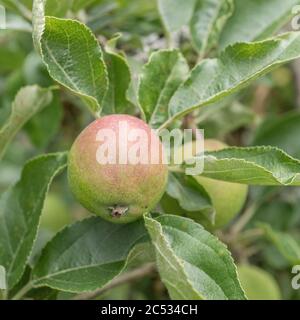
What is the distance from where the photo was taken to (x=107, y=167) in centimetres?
84

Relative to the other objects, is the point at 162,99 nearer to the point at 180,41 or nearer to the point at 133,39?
the point at 133,39

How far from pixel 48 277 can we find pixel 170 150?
0.89 feet

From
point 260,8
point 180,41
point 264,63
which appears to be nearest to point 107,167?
point 264,63

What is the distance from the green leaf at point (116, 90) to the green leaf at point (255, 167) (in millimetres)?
163

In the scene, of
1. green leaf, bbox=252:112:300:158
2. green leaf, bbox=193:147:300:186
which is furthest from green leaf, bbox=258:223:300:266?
green leaf, bbox=193:147:300:186

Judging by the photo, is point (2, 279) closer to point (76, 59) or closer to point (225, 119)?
point (76, 59)

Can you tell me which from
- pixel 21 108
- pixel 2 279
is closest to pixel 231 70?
pixel 21 108

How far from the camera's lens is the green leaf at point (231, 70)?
0.94m

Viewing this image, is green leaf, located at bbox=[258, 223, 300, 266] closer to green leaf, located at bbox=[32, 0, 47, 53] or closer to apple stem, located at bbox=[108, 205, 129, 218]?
apple stem, located at bbox=[108, 205, 129, 218]

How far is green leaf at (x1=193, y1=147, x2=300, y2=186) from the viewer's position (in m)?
0.88

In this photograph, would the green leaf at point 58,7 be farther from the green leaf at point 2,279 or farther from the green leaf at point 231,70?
the green leaf at point 2,279

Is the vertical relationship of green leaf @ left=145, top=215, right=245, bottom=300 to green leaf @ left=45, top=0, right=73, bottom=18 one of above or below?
below

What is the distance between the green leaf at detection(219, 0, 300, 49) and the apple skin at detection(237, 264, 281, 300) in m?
0.49

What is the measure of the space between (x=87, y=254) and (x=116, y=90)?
0.83 feet
